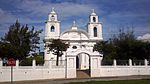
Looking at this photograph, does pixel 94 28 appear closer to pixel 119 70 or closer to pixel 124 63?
pixel 124 63

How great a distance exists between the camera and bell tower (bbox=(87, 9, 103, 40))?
7925 cm

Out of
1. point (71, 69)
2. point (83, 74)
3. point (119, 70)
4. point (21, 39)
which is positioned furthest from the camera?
point (21, 39)

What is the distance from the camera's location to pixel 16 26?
52469 millimetres

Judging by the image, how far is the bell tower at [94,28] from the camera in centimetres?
7925

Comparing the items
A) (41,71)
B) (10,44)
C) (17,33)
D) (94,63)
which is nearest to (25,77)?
(41,71)

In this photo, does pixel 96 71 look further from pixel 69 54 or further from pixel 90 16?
pixel 90 16

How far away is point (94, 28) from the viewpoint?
8019cm

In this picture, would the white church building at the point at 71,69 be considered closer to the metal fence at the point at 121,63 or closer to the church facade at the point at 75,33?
the metal fence at the point at 121,63

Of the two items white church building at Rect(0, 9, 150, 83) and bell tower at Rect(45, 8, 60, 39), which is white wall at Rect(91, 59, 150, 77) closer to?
white church building at Rect(0, 9, 150, 83)

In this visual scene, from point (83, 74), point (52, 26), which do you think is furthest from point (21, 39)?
point (52, 26)

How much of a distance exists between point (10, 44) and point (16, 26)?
546 cm

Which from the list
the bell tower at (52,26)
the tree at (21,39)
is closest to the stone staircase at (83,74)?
the tree at (21,39)

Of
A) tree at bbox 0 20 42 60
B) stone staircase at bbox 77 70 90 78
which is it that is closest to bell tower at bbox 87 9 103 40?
tree at bbox 0 20 42 60

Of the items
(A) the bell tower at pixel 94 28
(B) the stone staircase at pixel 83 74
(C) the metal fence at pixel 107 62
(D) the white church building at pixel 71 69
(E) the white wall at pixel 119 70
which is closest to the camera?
(D) the white church building at pixel 71 69
